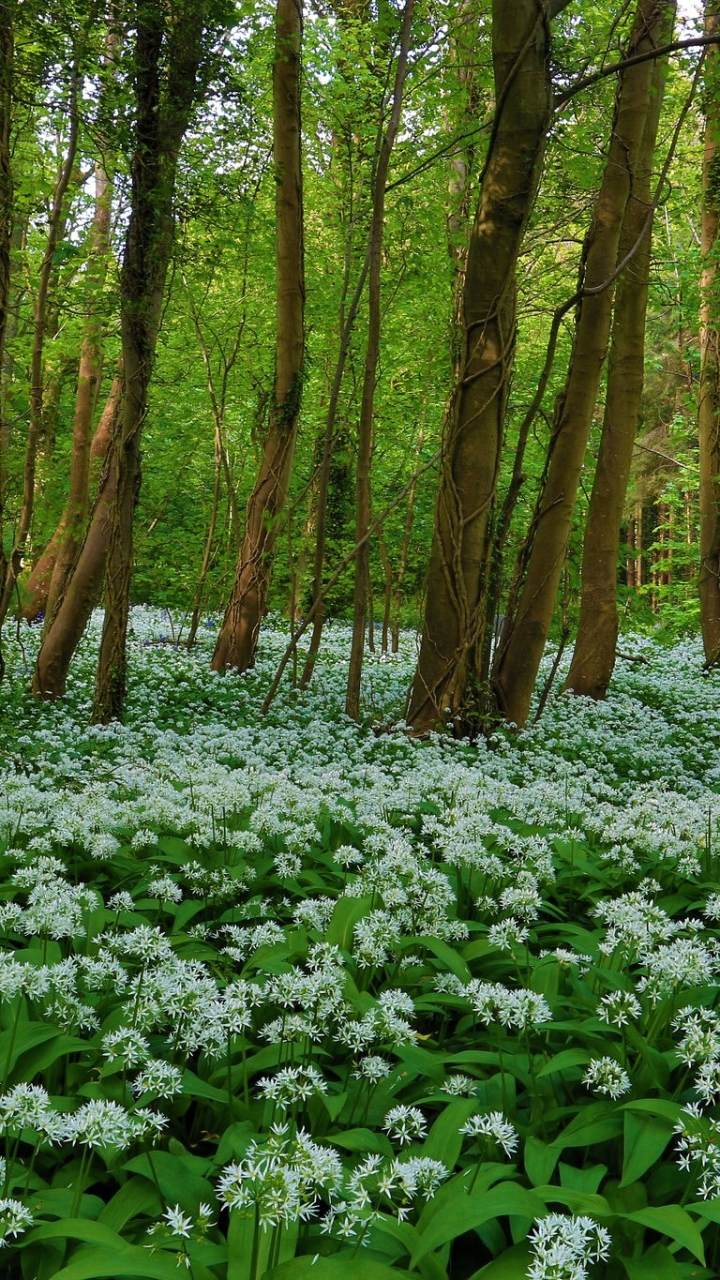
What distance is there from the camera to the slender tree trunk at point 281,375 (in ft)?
34.2

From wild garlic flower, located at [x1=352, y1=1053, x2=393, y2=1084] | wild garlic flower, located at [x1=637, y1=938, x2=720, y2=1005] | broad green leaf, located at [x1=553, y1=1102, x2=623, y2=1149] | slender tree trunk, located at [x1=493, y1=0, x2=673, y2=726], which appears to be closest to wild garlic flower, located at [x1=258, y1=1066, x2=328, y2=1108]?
wild garlic flower, located at [x1=352, y1=1053, x2=393, y2=1084]

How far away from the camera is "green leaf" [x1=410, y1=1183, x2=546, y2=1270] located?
166 cm

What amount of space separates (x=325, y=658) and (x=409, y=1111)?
1227 cm

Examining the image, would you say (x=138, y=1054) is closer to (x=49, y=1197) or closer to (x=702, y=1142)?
(x=49, y=1197)

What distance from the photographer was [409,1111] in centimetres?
192

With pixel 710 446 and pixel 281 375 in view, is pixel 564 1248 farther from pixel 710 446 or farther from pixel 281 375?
pixel 710 446

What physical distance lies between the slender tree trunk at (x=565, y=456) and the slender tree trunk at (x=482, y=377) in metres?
0.72

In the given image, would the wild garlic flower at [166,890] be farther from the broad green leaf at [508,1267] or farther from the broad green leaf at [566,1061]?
the broad green leaf at [508,1267]

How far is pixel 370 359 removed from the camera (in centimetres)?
841

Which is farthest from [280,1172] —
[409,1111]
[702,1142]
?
[702,1142]

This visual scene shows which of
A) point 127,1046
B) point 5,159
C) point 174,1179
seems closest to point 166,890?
point 127,1046

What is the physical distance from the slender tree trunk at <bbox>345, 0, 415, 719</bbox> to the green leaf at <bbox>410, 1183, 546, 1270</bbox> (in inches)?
234

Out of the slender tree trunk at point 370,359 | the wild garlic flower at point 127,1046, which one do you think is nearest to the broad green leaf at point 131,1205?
the wild garlic flower at point 127,1046

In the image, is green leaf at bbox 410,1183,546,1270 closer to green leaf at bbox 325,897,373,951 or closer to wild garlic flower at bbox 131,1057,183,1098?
wild garlic flower at bbox 131,1057,183,1098
